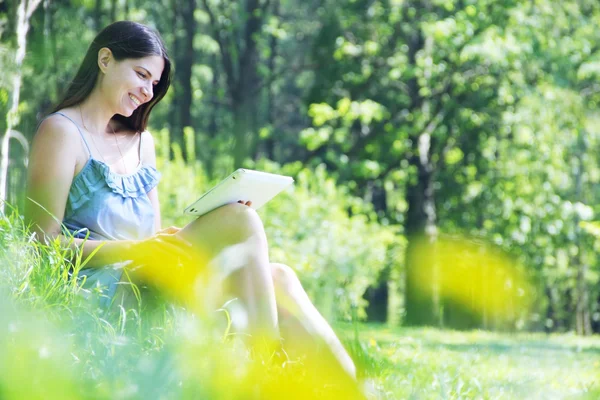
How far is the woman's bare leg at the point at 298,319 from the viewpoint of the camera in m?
2.81

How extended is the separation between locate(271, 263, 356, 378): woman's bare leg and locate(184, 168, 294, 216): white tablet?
0.95 feet

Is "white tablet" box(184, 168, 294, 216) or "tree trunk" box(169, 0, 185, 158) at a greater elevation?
"tree trunk" box(169, 0, 185, 158)

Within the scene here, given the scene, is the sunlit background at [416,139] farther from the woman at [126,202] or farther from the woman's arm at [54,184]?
the woman's arm at [54,184]

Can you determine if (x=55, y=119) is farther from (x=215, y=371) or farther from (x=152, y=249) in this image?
(x=215, y=371)

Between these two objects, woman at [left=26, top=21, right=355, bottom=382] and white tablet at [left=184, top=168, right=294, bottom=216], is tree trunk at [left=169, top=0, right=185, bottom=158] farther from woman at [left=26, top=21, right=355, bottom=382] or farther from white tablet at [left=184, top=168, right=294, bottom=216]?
white tablet at [left=184, top=168, right=294, bottom=216]

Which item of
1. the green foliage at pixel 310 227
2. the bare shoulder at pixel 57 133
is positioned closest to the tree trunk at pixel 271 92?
the green foliage at pixel 310 227

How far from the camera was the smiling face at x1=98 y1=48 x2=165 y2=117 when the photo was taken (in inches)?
129

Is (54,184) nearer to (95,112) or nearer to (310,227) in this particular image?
(95,112)

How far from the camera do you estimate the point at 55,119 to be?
10.2ft

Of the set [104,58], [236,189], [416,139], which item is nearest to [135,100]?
[104,58]

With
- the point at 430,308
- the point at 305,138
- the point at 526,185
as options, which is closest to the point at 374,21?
the point at 305,138

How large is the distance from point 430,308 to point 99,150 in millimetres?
9680

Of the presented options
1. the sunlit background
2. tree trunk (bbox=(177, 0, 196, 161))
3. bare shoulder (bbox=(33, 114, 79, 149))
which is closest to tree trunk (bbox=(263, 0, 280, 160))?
the sunlit background

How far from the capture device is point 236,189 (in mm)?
2949
